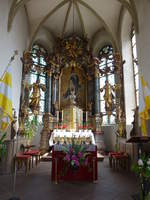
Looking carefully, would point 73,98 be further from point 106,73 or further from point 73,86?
point 106,73

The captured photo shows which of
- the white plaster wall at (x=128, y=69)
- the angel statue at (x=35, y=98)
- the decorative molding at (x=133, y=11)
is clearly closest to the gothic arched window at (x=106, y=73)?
the white plaster wall at (x=128, y=69)

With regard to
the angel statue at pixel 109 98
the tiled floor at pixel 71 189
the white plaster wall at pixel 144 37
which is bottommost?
the tiled floor at pixel 71 189

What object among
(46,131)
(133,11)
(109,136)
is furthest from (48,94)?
(133,11)

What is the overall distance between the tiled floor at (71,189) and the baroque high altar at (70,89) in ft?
21.1

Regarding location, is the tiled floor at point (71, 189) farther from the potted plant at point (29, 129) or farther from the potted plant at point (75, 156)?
the potted plant at point (29, 129)

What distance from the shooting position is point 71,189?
4.26m

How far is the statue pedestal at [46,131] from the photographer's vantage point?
11250mm

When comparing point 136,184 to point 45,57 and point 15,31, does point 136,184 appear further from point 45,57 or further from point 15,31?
point 45,57

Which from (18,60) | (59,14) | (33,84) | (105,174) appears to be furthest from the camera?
(59,14)

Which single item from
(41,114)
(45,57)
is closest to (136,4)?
(45,57)

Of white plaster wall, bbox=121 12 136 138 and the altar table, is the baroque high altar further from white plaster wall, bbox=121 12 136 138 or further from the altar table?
the altar table

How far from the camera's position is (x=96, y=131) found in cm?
1181

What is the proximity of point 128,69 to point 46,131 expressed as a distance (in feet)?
21.2

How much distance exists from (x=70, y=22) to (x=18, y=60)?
597 centimetres
